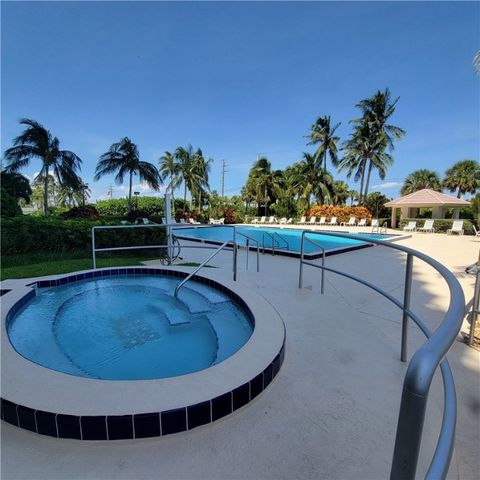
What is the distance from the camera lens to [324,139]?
2717 cm

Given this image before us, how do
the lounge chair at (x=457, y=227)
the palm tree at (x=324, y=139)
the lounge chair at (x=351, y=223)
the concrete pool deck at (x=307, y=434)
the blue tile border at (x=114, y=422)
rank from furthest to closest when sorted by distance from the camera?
the palm tree at (x=324, y=139)
the lounge chair at (x=351, y=223)
the lounge chair at (x=457, y=227)
the blue tile border at (x=114, y=422)
the concrete pool deck at (x=307, y=434)

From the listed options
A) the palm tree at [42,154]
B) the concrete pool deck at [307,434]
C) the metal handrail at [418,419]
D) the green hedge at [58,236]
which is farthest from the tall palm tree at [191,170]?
the metal handrail at [418,419]

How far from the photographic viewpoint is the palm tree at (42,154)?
760 inches

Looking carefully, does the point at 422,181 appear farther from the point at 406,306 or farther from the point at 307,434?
the point at 307,434

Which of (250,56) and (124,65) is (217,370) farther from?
(250,56)

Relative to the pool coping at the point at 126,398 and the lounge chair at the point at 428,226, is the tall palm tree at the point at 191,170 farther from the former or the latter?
the pool coping at the point at 126,398

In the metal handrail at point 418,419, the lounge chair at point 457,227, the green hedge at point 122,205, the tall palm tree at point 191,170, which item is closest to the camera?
the metal handrail at point 418,419

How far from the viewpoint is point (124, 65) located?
11531 mm

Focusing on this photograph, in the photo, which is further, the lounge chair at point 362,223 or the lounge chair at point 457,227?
the lounge chair at point 362,223

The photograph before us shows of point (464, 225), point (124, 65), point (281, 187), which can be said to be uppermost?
point (124, 65)

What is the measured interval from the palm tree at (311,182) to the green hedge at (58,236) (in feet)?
70.4

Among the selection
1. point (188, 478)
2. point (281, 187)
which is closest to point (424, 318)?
point (188, 478)

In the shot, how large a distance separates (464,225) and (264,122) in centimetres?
1766

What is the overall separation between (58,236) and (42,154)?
16.5m
